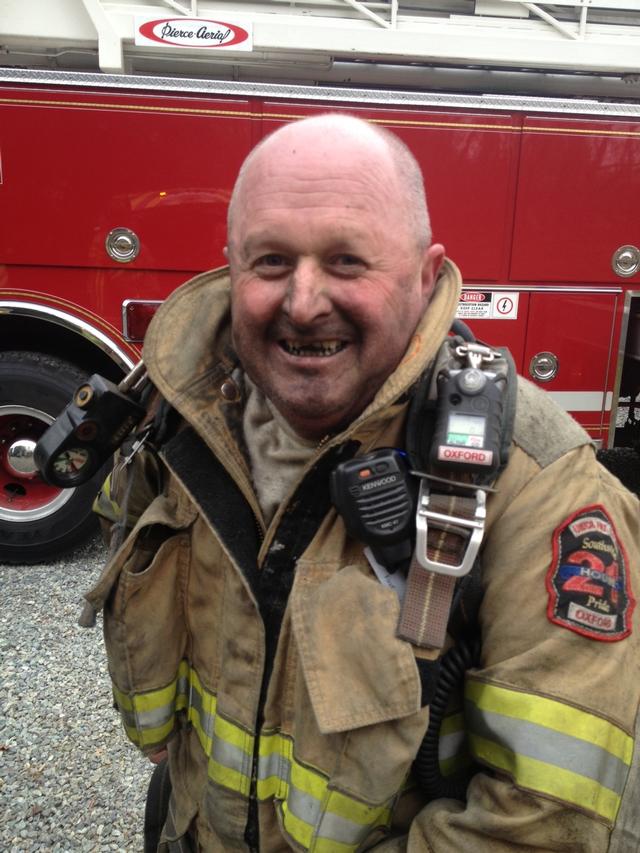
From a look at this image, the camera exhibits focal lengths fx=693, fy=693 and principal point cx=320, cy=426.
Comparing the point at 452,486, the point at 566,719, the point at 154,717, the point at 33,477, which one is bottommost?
the point at 33,477

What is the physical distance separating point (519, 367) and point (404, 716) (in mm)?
3128

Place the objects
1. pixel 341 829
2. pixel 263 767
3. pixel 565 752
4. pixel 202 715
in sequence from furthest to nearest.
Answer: pixel 202 715 → pixel 263 767 → pixel 341 829 → pixel 565 752

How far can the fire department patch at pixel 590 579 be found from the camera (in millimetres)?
900

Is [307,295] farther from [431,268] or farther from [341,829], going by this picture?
[341,829]

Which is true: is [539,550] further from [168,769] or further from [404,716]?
[168,769]

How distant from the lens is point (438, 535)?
0.94m

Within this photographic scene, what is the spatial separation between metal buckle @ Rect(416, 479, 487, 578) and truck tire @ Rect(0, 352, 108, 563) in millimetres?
2979

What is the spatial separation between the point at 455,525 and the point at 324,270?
1.37 ft

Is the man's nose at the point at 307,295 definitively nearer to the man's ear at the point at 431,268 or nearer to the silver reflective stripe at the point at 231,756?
the man's ear at the point at 431,268

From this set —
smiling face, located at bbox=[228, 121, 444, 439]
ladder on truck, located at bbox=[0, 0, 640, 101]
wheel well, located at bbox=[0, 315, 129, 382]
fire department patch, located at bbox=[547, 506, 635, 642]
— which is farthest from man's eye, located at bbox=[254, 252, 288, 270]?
ladder on truck, located at bbox=[0, 0, 640, 101]

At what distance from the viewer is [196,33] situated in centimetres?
348

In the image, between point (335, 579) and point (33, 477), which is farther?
point (33, 477)

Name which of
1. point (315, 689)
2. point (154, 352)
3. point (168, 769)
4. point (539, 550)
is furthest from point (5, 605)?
point (539, 550)

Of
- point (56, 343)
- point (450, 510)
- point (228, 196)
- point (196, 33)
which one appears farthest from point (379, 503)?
point (196, 33)
